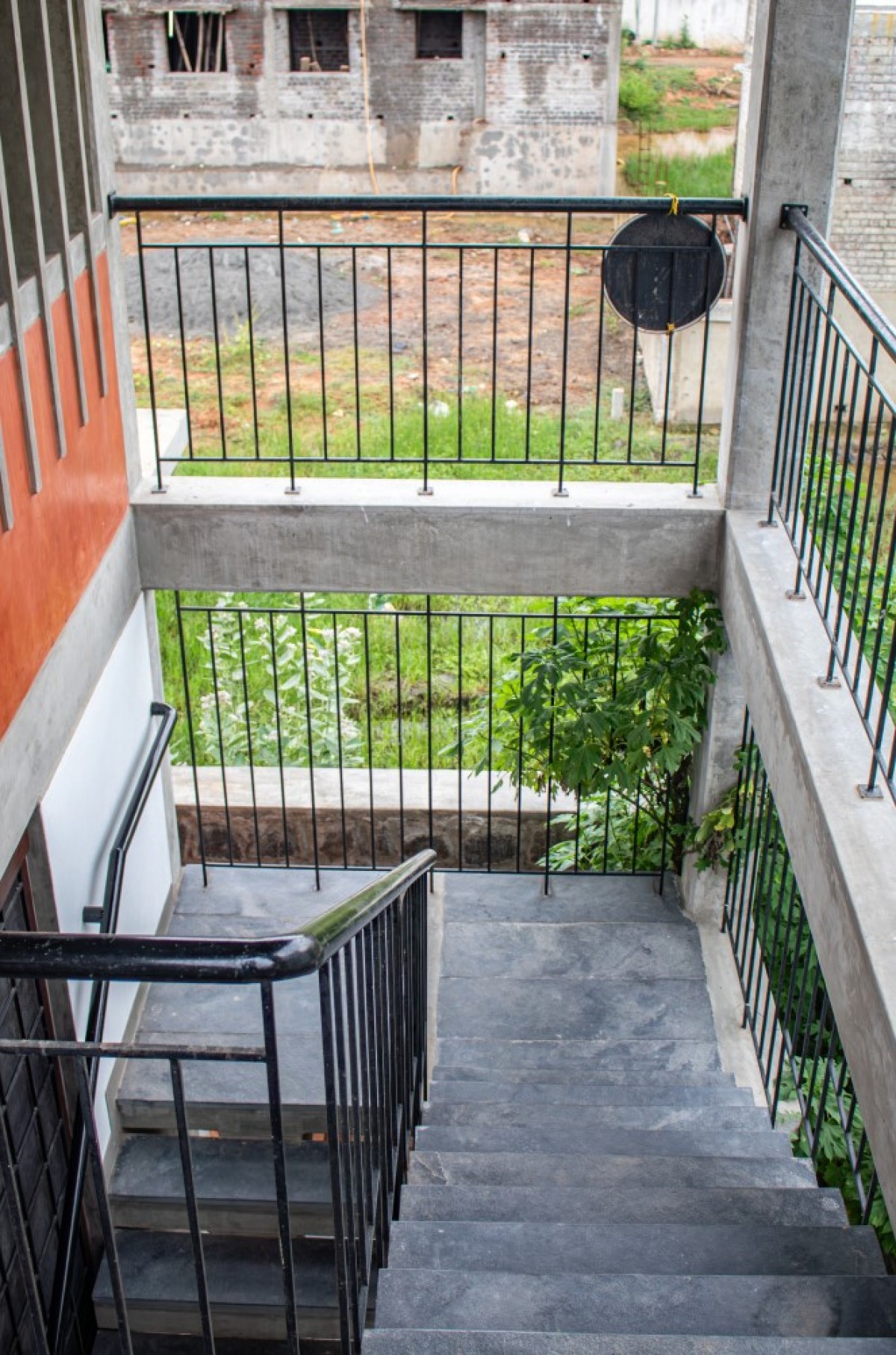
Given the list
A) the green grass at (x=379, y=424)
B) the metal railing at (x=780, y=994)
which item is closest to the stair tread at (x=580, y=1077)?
the metal railing at (x=780, y=994)

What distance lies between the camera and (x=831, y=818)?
3588 millimetres

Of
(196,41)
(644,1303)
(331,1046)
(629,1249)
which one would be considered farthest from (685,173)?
(331,1046)

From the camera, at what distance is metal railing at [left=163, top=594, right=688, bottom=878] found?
21.5ft

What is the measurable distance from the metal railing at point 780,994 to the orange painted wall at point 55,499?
2.57 meters

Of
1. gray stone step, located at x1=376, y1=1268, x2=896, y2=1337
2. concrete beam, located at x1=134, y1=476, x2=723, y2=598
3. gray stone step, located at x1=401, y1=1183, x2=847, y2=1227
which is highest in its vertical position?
concrete beam, located at x1=134, y1=476, x2=723, y2=598

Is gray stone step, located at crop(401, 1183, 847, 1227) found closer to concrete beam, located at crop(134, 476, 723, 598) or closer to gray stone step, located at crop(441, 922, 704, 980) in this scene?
gray stone step, located at crop(441, 922, 704, 980)

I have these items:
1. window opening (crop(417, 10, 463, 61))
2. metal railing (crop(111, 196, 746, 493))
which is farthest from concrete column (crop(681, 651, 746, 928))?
window opening (crop(417, 10, 463, 61))

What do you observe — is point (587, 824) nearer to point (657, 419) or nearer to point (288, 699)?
point (288, 699)

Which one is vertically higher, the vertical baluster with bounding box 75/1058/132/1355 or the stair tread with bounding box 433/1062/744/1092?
the vertical baluster with bounding box 75/1058/132/1355

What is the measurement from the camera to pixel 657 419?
14195 mm

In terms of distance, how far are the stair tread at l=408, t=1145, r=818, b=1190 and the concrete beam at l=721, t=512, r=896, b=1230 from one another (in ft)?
3.46

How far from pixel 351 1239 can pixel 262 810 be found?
4.67m

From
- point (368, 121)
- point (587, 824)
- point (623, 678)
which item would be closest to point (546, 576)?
Answer: point (623, 678)

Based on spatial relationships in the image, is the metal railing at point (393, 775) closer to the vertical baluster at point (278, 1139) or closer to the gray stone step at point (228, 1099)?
the gray stone step at point (228, 1099)
